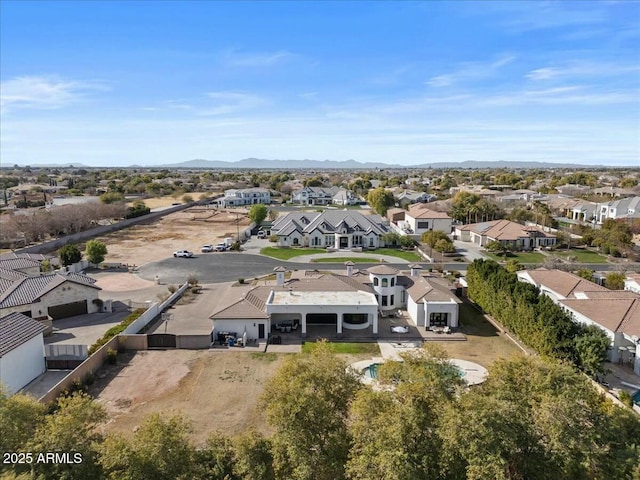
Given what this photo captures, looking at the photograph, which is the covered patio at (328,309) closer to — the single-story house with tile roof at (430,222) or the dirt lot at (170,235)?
the dirt lot at (170,235)

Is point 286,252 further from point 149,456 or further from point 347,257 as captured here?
point 149,456

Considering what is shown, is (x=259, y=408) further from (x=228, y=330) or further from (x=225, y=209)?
(x=225, y=209)

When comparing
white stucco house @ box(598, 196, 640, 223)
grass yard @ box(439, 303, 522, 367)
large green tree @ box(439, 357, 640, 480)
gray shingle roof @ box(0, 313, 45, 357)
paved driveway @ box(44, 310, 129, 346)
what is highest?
white stucco house @ box(598, 196, 640, 223)

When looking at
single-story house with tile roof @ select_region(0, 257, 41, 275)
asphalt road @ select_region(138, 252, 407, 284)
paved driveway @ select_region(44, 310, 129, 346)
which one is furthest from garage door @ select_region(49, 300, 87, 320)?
asphalt road @ select_region(138, 252, 407, 284)

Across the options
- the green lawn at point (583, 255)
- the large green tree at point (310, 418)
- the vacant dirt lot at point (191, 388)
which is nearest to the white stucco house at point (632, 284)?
the green lawn at point (583, 255)

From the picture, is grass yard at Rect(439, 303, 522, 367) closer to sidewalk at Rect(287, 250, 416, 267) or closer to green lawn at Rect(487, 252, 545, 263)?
sidewalk at Rect(287, 250, 416, 267)

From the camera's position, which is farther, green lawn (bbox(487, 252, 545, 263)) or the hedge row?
green lawn (bbox(487, 252, 545, 263))

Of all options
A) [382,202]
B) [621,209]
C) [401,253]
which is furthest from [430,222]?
[621,209]
